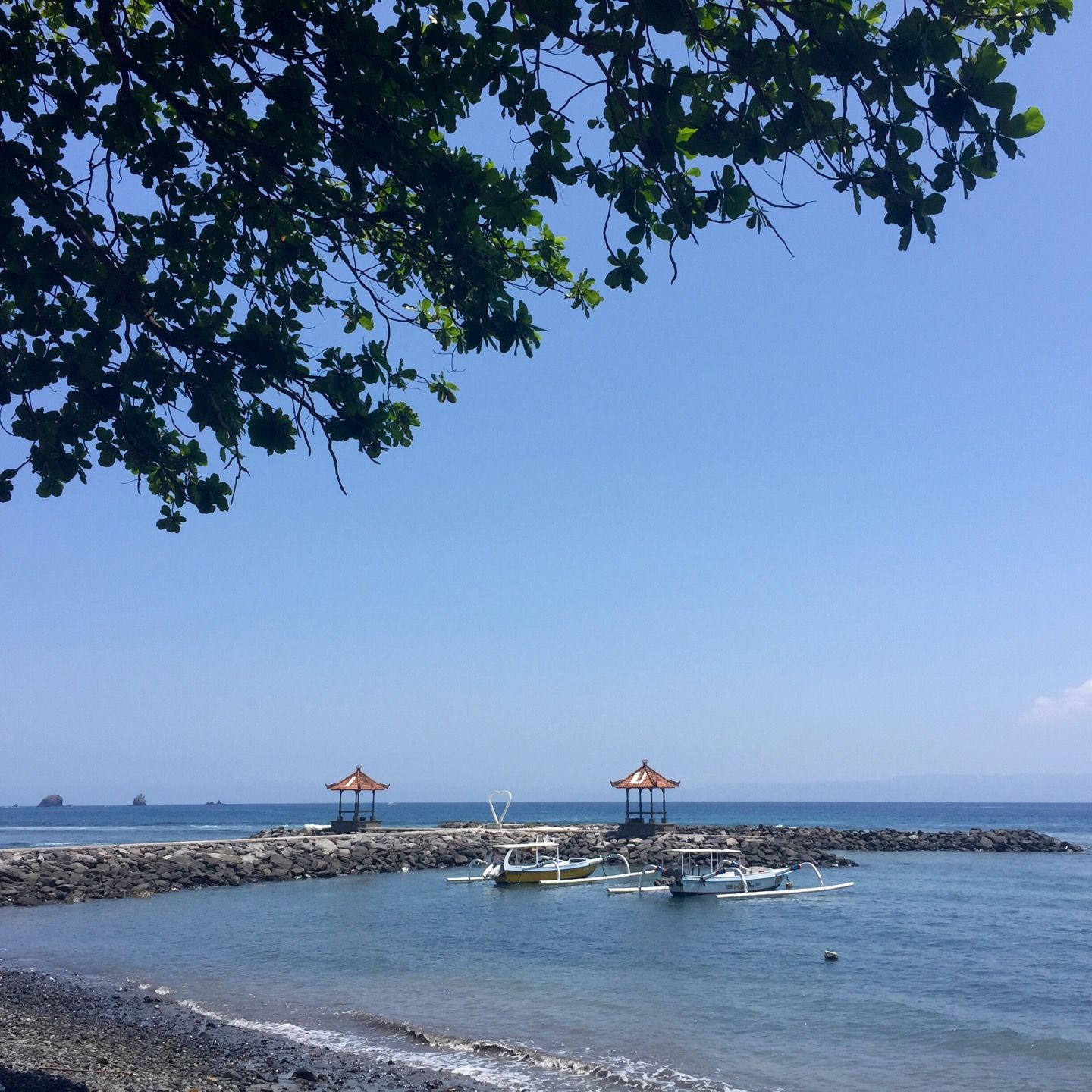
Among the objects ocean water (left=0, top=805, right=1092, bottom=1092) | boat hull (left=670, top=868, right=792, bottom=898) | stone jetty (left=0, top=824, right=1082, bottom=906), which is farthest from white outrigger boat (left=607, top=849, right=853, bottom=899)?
stone jetty (left=0, top=824, right=1082, bottom=906)

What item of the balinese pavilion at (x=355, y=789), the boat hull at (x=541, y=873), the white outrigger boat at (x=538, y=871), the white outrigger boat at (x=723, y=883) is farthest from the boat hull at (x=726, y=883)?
→ the balinese pavilion at (x=355, y=789)

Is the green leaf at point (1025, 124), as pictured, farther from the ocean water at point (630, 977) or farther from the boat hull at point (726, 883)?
the boat hull at point (726, 883)

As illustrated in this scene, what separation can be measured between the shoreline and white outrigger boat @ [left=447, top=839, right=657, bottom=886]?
1961cm

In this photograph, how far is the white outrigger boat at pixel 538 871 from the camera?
1291 inches

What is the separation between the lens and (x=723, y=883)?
29953 mm

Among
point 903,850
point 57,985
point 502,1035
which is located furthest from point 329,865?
point 903,850

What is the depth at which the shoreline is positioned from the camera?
927cm

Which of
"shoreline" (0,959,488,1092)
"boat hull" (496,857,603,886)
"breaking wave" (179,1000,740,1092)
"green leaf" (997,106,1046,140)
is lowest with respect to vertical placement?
"boat hull" (496,857,603,886)

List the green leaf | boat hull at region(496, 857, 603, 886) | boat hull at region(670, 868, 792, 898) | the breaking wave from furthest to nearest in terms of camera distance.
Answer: boat hull at region(496, 857, 603, 886) → boat hull at region(670, 868, 792, 898) → the breaking wave → the green leaf

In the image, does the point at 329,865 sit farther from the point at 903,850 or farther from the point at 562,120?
the point at 562,120

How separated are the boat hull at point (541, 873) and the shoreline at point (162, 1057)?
1950cm

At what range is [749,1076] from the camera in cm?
1134

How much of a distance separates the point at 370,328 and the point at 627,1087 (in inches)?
335

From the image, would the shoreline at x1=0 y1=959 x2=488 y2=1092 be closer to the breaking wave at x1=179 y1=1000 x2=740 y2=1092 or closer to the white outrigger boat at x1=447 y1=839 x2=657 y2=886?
the breaking wave at x1=179 y1=1000 x2=740 y2=1092
